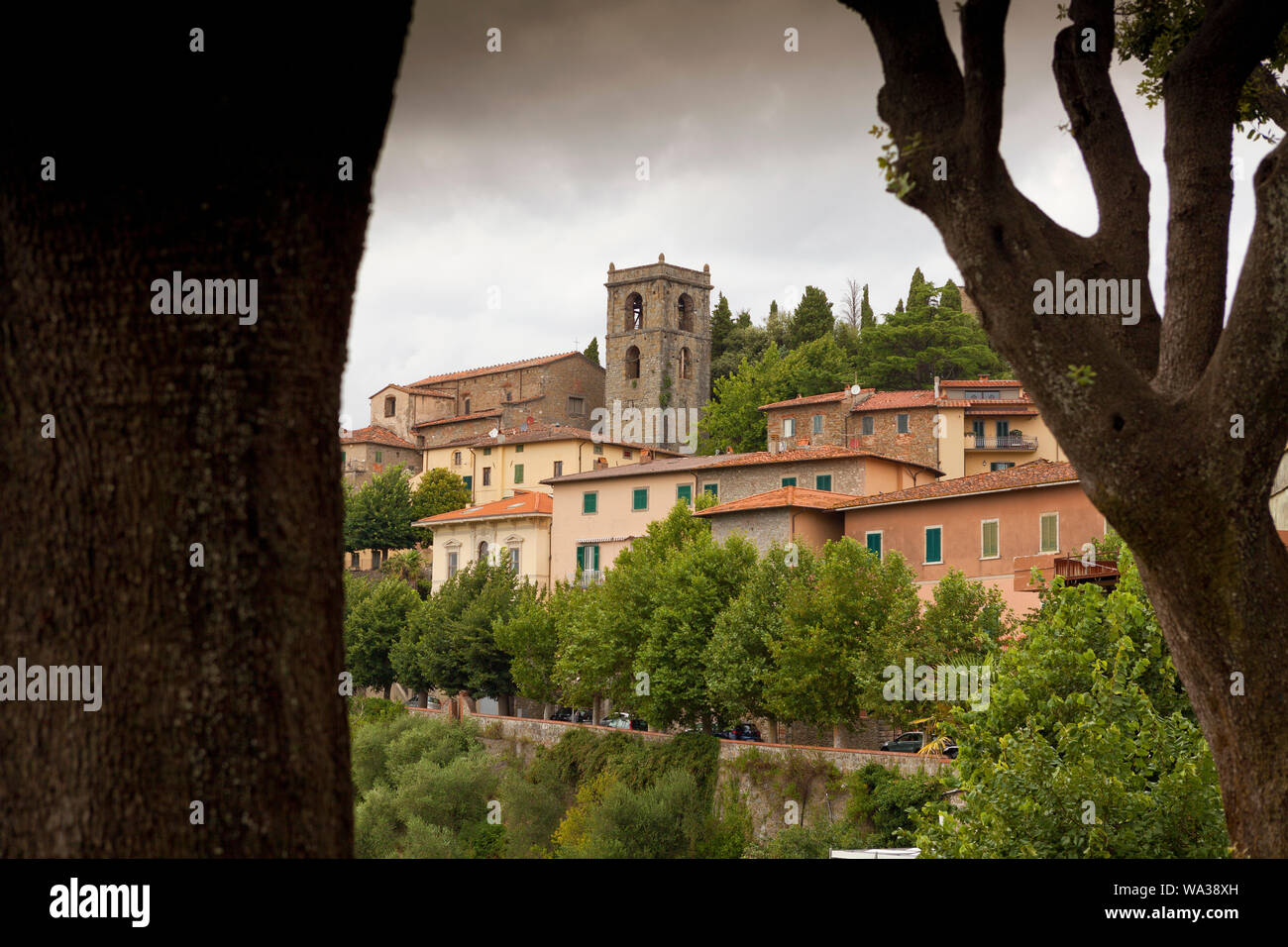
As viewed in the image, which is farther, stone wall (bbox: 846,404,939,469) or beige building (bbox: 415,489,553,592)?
stone wall (bbox: 846,404,939,469)

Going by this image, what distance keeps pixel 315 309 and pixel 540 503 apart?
5434 cm

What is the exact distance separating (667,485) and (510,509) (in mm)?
9086

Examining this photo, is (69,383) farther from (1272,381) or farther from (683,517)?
(683,517)

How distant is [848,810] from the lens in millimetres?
30625

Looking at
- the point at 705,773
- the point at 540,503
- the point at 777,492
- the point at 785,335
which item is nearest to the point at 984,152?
the point at 705,773

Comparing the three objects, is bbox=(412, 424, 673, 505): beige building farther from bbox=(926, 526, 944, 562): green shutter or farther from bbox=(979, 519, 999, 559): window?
bbox=(979, 519, 999, 559): window

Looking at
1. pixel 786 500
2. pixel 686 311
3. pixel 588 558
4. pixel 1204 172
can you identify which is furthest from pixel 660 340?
pixel 1204 172

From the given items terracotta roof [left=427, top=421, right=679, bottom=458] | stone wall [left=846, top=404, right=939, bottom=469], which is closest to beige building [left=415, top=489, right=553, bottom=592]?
terracotta roof [left=427, top=421, right=679, bottom=458]

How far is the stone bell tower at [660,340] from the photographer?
8769cm

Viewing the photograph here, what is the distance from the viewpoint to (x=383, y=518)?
69.8 metres

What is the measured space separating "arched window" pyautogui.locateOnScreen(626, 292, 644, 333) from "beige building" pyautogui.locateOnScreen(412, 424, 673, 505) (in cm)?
1547

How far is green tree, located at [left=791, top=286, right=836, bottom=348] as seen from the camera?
83.4 metres
